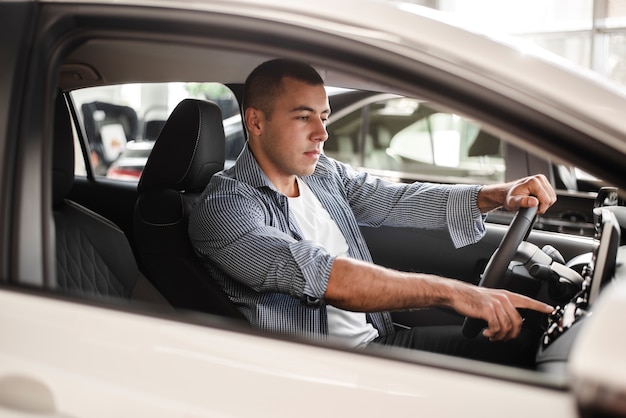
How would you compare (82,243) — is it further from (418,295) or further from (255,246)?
(418,295)

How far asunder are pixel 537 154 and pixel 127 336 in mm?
642

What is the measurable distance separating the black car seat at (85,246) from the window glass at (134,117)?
41cm

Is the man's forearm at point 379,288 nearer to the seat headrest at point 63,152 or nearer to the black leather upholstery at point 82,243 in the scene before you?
the black leather upholstery at point 82,243

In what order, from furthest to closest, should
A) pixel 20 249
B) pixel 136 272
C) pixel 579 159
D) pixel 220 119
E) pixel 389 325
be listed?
1. pixel 220 119
2. pixel 389 325
3. pixel 136 272
4. pixel 20 249
5. pixel 579 159

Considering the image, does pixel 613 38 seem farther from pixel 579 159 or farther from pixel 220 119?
pixel 579 159

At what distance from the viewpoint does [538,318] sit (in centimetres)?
198

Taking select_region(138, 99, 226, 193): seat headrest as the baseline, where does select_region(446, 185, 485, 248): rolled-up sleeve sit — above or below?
below

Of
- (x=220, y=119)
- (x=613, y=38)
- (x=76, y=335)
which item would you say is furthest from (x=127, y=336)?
(x=613, y=38)

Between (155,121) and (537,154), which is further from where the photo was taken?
(155,121)

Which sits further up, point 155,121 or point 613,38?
point 613,38

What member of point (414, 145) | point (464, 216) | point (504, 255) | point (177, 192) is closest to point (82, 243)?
point (177, 192)

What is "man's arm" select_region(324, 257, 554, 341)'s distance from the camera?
1.54 metres

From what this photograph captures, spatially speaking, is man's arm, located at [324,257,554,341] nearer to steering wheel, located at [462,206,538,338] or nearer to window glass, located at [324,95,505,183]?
steering wheel, located at [462,206,538,338]

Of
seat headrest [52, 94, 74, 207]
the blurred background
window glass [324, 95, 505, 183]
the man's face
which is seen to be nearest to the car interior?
seat headrest [52, 94, 74, 207]
